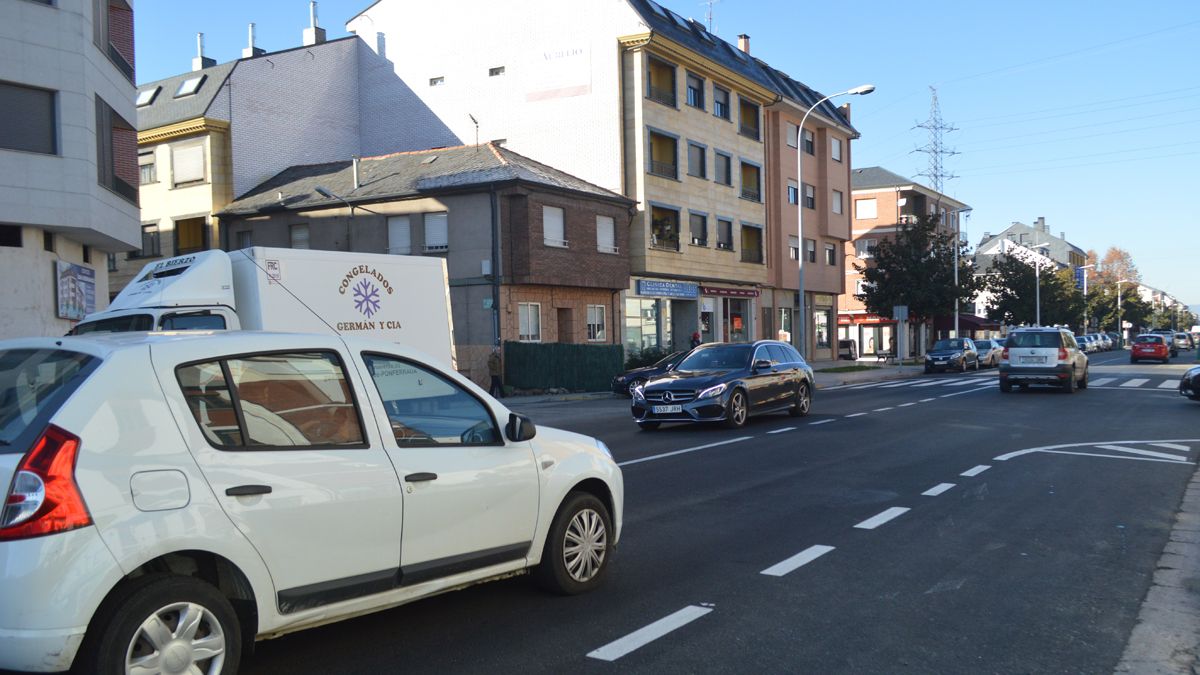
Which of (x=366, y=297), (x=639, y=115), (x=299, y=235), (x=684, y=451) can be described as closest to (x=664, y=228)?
(x=639, y=115)

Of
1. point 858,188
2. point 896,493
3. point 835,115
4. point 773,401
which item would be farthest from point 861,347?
point 896,493

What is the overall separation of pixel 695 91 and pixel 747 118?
17.1 ft

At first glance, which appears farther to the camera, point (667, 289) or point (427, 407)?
point (667, 289)

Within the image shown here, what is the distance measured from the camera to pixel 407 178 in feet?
109

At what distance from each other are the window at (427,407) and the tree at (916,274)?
47212 mm

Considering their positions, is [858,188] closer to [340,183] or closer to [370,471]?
[340,183]

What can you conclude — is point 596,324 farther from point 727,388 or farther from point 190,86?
point 190,86

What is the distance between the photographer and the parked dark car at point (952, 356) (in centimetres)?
4188

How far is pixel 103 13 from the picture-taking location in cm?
2167

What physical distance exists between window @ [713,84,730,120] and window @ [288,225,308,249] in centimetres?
1741

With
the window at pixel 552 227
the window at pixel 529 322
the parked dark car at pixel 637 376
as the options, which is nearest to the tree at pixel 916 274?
the window at pixel 552 227

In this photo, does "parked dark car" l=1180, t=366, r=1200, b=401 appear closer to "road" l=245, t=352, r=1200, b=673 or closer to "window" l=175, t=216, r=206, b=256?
"road" l=245, t=352, r=1200, b=673

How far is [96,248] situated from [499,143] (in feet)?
58.3

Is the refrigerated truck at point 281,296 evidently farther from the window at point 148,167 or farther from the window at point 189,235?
the window at point 148,167
